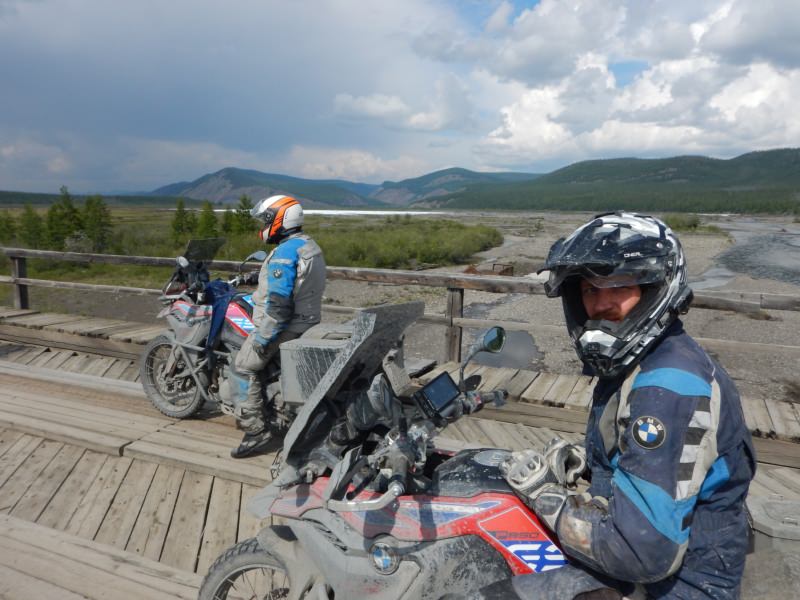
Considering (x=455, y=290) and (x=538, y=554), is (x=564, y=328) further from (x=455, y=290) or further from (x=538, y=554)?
(x=538, y=554)

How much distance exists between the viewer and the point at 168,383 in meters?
4.84

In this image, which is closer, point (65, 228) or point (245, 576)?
point (245, 576)

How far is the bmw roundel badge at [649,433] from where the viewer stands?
1354 millimetres

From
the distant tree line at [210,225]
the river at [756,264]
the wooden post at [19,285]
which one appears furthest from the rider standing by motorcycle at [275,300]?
the distant tree line at [210,225]

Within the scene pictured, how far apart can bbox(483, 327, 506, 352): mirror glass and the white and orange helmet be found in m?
2.63

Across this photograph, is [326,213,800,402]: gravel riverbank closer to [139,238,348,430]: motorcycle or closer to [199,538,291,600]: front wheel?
[139,238,348,430]: motorcycle

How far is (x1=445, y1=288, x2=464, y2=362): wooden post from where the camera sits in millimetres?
5445

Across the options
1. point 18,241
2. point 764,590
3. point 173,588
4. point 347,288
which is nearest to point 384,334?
point 764,590

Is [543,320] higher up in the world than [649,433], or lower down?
lower down

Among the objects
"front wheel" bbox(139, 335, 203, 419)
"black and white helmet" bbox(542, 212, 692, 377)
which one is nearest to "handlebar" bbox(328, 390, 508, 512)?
"black and white helmet" bbox(542, 212, 692, 377)

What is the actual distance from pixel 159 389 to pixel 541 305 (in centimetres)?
1418

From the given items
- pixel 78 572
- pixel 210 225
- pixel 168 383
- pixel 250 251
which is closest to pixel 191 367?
pixel 168 383

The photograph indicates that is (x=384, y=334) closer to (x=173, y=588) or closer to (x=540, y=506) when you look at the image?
(x=540, y=506)

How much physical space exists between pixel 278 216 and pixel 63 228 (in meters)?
35.2
